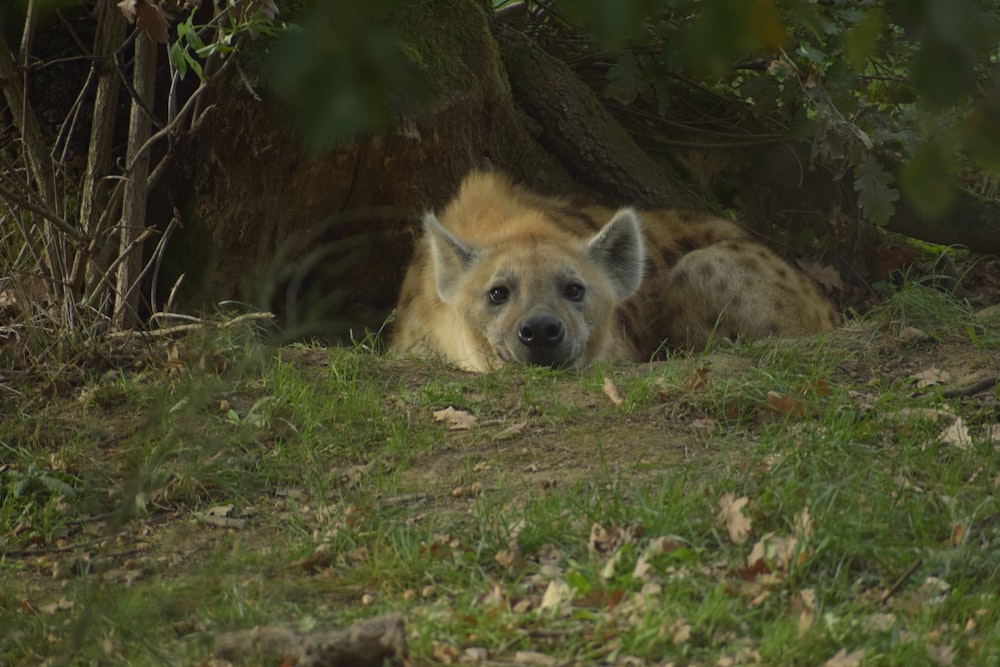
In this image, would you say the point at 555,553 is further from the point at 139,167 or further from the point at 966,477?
the point at 139,167

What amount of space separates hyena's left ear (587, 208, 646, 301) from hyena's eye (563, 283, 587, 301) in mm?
315

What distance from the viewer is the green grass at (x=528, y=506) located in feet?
8.00

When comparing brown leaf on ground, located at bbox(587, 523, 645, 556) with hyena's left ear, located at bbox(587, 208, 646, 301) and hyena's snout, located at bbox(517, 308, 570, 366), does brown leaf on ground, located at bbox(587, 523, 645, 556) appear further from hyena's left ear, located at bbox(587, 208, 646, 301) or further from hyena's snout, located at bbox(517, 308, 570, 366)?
hyena's left ear, located at bbox(587, 208, 646, 301)

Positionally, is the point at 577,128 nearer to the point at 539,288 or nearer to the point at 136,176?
the point at 539,288

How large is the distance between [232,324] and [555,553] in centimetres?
198

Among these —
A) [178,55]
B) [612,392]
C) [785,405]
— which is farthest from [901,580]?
[178,55]

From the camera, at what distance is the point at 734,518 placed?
2.78 m

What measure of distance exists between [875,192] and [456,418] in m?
2.53

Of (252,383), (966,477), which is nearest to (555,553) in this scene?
(966,477)

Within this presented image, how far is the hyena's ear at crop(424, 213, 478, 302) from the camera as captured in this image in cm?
503

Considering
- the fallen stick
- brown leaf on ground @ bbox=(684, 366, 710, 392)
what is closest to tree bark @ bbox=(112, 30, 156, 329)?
brown leaf on ground @ bbox=(684, 366, 710, 392)

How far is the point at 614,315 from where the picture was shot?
531cm

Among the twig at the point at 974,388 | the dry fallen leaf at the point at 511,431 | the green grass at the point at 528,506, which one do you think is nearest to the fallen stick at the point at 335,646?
the green grass at the point at 528,506

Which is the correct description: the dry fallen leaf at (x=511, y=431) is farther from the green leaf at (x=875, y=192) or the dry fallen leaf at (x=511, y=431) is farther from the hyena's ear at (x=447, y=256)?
the green leaf at (x=875, y=192)
